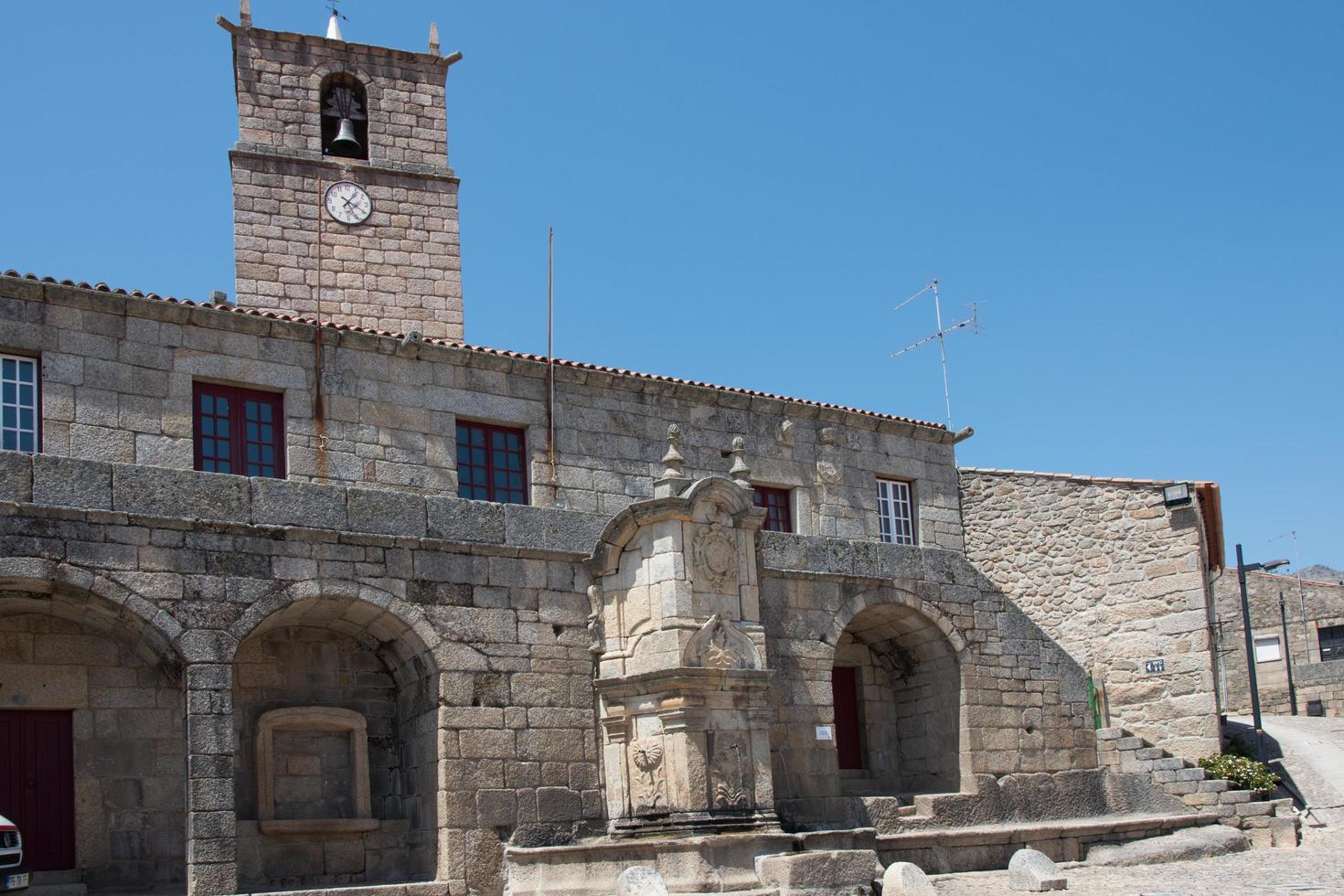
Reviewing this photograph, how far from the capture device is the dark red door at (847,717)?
17.0m

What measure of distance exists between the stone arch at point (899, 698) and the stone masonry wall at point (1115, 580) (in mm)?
4098

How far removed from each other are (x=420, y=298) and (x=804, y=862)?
11.6 m

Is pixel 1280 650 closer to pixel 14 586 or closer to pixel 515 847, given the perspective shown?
pixel 515 847

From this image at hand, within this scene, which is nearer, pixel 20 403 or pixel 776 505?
pixel 20 403

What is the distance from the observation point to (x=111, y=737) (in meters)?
12.2

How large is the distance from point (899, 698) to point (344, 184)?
10.8 metres

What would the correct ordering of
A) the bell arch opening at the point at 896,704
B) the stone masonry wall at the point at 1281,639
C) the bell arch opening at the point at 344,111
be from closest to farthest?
the bell arch opening at the point at 896,704, the bell arch opening at the point at 344,111, the stone masonry wall at the point at 1281,639

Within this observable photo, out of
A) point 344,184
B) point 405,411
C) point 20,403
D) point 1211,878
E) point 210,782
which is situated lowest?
point 1211,878

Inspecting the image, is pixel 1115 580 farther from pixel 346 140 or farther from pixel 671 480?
pixel 346 140

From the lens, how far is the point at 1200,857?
50.4 ft

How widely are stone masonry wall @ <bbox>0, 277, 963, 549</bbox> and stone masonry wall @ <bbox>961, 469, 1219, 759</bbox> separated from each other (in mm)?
1925

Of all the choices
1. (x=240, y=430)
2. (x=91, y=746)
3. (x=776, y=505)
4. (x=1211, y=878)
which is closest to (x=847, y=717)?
(x=776, y=505)

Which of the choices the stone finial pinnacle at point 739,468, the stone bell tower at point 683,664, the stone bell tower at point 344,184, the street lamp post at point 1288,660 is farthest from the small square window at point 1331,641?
the stone bell tower at point 683,664

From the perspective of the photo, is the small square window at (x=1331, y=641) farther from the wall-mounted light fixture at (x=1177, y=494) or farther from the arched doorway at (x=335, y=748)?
the arched doorway at (x=335, y=748)
